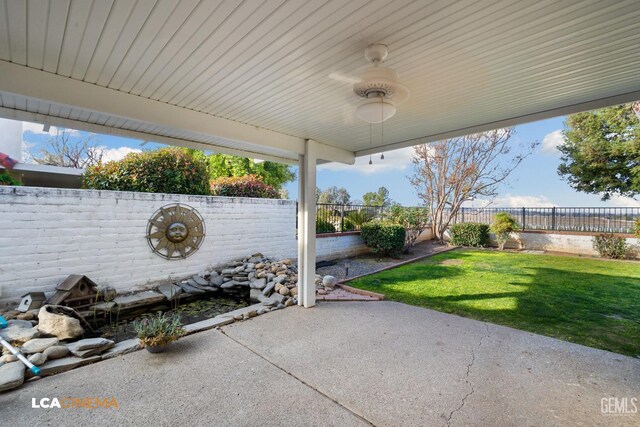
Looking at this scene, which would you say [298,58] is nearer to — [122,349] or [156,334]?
[156,334]

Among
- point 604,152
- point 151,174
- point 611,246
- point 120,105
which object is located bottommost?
point 611,246

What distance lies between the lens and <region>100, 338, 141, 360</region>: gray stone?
2.96m

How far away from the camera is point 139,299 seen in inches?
183

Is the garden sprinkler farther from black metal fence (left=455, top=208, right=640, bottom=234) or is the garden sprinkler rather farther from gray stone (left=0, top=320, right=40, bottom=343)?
black metal fence (left=455, top=208, right=640, bottom=234)

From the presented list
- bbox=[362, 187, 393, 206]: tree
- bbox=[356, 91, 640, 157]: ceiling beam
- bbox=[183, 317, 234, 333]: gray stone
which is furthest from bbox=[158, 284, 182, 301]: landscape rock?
bbox=[362, 187, 393, 206]: tree

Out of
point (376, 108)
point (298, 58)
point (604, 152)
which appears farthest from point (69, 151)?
point (604, 152)

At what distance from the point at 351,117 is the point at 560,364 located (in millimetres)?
3338

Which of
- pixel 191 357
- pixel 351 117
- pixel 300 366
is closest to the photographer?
pixel 300 366

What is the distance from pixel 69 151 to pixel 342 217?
11.1 m

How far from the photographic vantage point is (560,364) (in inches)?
109

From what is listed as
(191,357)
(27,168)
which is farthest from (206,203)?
(27,168)

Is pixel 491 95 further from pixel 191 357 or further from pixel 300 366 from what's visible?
pixel 191 357

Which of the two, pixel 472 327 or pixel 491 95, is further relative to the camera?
pixel 472 327

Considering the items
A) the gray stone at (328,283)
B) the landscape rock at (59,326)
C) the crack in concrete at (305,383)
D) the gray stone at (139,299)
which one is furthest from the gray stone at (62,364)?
the gray stone at (328,283)
